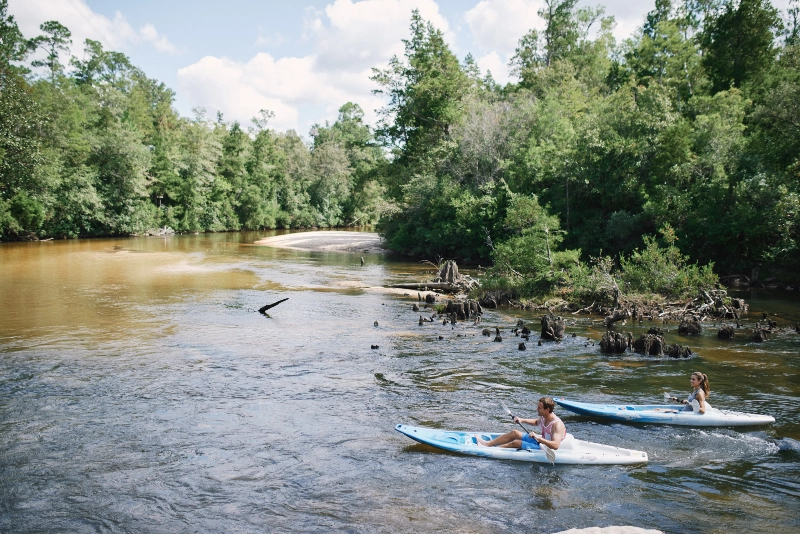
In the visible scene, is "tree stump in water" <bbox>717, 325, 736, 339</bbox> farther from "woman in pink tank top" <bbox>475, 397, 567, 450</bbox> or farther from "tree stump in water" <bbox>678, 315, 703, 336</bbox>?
"woman in pink tank top" <bbox>475, 397, 567, 450</bbox>

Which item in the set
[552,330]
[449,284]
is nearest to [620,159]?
[449,284]

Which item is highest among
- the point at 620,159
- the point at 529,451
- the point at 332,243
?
the point at 620,159

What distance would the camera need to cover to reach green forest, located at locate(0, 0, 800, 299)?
83.6ft

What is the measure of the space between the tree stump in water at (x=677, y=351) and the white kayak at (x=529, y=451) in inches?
279

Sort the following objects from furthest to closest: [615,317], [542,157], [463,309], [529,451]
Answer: [542,157] < [463,309] < [615,317] < [529,451]

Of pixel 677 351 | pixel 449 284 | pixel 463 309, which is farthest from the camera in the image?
pixel 449 284

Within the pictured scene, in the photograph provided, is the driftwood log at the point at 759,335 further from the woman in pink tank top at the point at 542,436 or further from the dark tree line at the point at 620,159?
the woman in pink tank top at the point at 542,436

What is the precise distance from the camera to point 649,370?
1484cm

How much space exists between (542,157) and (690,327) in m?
20.0

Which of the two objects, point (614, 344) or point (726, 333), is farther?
point (726, 333)

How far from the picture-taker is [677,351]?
621 inches

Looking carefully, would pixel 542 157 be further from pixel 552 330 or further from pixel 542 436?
pixel 542 436

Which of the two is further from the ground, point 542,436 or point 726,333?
point 726,333

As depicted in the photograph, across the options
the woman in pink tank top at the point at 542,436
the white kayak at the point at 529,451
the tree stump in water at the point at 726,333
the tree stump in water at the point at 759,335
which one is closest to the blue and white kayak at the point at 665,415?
the white kayak at the point at 529,451
